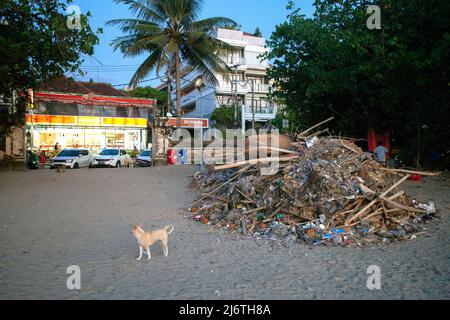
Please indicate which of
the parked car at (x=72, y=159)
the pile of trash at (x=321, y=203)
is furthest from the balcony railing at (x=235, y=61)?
the pile of trash at (x=321, y=203)

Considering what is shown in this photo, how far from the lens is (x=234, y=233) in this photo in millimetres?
7609

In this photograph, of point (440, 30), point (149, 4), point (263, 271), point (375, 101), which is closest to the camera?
point (263, 271)

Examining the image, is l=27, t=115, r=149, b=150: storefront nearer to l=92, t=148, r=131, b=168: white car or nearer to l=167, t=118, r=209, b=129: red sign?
l=167, t=118, r=209, b=129: red sign

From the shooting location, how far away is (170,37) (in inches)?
923

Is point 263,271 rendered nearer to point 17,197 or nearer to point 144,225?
point 144,225

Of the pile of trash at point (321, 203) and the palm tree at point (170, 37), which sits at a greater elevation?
the palm tree at point (170, 37)

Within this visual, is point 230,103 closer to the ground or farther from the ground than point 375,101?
farther from the ground

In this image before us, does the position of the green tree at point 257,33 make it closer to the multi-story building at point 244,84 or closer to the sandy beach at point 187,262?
the multi-story building at point 244,84

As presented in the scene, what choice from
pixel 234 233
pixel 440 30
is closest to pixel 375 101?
pixel 440 30

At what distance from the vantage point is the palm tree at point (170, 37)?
74.4ft

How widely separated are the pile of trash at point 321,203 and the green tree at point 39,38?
728cm

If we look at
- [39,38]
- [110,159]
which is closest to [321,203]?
[39,38]

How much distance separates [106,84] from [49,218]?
34.7m

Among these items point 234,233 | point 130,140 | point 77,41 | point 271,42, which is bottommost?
point 234,233
